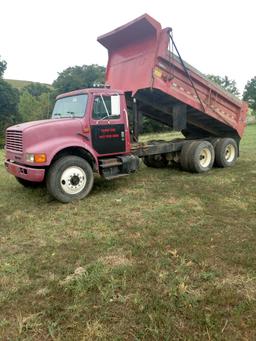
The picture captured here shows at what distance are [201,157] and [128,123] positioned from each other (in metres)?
2.58

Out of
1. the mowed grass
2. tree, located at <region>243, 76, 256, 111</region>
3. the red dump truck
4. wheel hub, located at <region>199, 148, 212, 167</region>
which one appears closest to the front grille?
the red dump truck

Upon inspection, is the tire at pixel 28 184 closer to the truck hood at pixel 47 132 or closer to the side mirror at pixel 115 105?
the truck hood at pixel 47 132

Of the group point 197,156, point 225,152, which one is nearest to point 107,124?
point 197,156

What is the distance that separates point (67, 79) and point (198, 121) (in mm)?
48379

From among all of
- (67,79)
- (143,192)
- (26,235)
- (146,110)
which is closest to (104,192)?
(143,192)

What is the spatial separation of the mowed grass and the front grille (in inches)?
41.6

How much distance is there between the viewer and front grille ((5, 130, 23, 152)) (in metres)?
6.21

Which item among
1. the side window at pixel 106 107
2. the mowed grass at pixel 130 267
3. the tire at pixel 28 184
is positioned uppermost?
the side window at pixel 106 107

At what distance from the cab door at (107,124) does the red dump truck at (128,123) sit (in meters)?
0.02

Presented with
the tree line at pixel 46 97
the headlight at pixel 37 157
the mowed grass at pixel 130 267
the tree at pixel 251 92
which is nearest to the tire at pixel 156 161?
the mowed grass at pixel 130 267

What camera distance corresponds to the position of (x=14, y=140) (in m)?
6.46

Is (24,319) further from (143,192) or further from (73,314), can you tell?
(143,192)

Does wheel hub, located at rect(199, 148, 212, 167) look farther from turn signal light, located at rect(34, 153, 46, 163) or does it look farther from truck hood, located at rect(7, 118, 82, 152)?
turn signal light, located at rect(34, 153, 46, 163)

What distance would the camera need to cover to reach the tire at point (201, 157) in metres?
8.52
